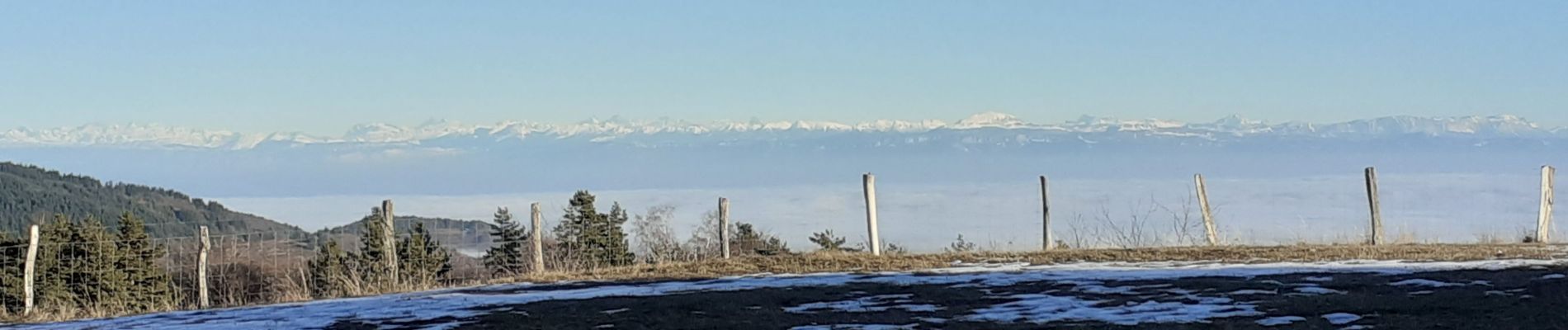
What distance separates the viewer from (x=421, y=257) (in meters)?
26.1

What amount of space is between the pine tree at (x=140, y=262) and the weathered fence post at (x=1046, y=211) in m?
12.9

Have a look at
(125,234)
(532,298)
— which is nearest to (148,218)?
(125,234)

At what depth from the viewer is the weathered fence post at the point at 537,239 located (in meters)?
22.8

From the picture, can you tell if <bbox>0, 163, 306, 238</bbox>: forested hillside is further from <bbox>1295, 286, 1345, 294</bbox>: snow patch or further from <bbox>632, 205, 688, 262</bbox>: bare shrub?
<bbox>1295, 286, 1345, 294</bbox>: snow patch

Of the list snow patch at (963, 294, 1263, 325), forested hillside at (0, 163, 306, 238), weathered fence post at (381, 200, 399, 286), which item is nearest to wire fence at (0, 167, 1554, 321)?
weathered fence post at (381, 200, 399, 286)

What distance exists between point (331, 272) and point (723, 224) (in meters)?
5.78

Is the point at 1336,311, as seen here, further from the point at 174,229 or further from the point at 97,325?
the point at 174,229

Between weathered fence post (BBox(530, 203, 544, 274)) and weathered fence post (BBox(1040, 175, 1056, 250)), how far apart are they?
7.55 metres

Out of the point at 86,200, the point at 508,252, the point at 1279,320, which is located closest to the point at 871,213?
the point at 508,252

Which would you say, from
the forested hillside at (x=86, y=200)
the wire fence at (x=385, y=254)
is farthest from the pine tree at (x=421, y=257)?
the forested hillside at (x=86, y=200)

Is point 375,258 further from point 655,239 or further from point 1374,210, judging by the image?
point 1374,210

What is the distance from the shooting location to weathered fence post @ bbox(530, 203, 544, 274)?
896 inches

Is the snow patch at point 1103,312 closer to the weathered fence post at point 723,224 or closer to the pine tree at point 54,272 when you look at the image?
the weathered fence post at point 723,224

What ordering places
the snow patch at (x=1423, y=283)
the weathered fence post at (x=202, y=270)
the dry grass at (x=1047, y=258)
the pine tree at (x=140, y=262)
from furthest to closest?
the pine tree at (x=140, y=262), the weathered fence post at (x=202, y=270), the dry grass at (x=1047, y=258), the snow patch at (x=1423, y=283)
